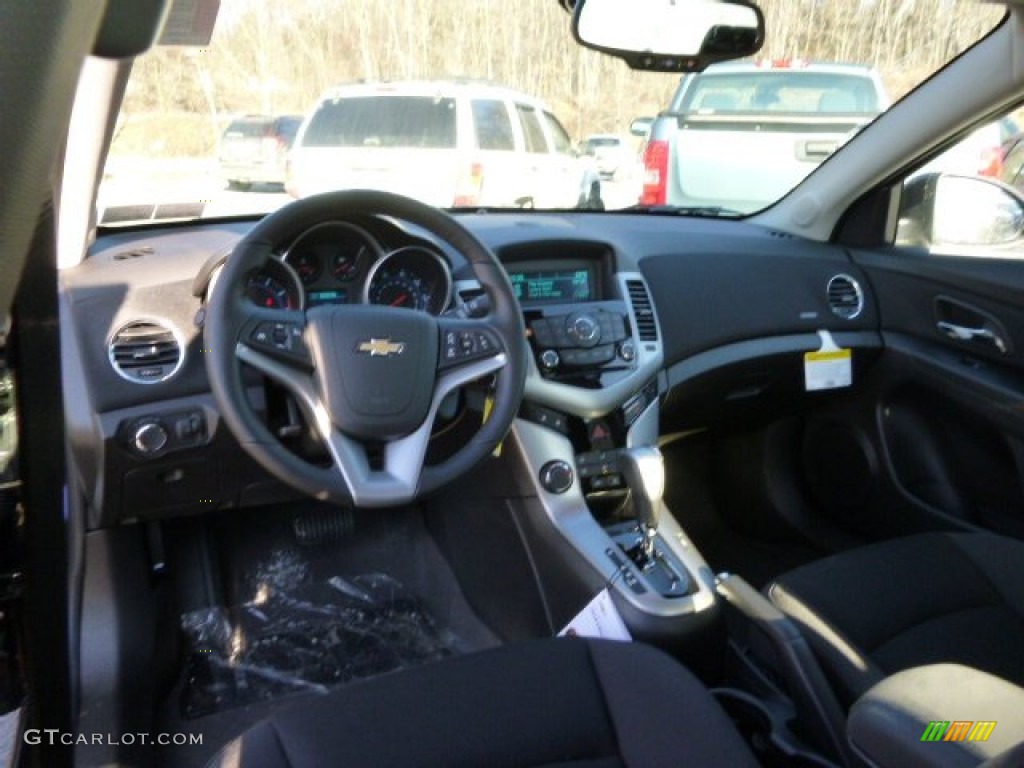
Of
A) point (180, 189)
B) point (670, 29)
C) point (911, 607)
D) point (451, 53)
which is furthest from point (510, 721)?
point (451, 53)

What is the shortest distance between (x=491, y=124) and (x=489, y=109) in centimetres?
8

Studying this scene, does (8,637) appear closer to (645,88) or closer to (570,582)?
(570,582)

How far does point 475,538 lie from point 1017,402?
1.62m

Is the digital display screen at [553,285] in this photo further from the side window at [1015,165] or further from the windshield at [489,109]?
the side window at [1015,165]

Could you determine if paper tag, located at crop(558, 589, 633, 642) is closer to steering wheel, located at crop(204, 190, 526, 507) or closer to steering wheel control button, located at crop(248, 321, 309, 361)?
steering wheel, located at crop(204, 190, 526, 507)

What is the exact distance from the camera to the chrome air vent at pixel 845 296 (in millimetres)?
3422

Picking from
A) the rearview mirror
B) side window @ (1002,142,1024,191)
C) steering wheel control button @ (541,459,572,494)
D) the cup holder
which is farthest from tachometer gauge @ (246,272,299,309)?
side window @ (1002,142,1024,191)

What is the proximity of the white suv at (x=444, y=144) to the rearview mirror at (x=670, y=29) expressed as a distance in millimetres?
1983

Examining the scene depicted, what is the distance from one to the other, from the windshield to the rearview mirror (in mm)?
200

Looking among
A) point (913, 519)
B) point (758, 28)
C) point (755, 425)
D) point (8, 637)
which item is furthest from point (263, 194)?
point (913, 519)

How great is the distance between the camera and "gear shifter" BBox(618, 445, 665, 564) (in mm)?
2656

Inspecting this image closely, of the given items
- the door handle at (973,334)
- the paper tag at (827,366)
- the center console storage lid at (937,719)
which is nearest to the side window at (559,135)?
the paper tag at (827,366)

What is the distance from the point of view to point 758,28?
8.93ft

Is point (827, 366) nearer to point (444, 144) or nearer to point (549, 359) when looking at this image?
point (549, 359)
